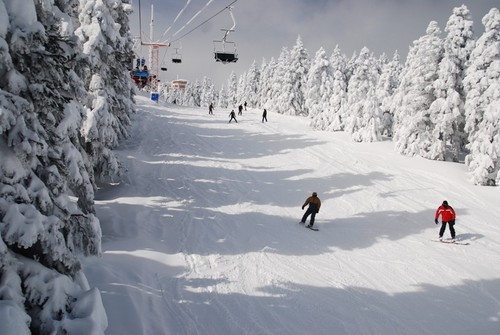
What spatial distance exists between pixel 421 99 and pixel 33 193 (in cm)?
3124

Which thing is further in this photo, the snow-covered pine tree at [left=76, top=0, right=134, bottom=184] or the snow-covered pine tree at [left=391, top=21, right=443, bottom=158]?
the snow-covered pine tree at [left=391, top=21, right=443, bottom=158]

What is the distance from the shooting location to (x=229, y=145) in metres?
29.8

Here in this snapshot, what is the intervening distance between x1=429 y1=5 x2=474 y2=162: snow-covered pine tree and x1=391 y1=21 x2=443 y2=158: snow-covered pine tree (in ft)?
1.95

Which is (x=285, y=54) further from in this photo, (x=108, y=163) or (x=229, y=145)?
(x=108, y=163)

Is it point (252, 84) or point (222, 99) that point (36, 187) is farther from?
point (222, 99)

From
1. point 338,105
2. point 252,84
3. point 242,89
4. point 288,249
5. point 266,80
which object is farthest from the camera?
point 242,89

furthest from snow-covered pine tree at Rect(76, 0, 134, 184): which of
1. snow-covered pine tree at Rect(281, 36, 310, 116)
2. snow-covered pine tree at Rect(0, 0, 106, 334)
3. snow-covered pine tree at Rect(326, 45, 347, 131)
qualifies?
snow-covered pine tree at Rect(281, 36, 310, 116)

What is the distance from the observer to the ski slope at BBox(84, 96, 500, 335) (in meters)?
9.01

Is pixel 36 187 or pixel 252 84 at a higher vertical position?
pixel 252 84

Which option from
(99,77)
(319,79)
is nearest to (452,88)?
(99,77)

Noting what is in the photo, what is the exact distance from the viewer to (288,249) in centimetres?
1339

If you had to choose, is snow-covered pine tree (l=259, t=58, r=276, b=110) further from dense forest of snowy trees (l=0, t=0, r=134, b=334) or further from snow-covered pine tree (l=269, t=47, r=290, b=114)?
dense forest of snowy trees (l=0, t=0, r=134, b=334)

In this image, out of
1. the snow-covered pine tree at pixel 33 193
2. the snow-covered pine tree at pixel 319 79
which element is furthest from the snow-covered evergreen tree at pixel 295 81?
the snow-covered pine tree at pixel 33 193

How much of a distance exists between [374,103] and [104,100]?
2650cm
